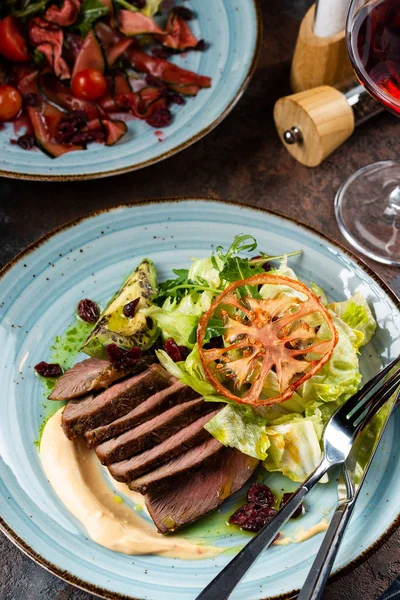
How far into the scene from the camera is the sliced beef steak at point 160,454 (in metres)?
2.67

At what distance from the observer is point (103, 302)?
3146 mm

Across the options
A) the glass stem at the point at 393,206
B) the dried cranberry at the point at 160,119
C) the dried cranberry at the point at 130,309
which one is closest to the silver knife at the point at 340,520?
the dried cranberry at the point at 130,309

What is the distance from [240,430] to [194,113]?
1749 mm

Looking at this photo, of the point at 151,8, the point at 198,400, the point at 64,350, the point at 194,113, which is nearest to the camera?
the point at 198,400

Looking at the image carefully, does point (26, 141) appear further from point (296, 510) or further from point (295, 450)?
point (296, 510)

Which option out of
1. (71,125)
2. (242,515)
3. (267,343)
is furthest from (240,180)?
(242,515)

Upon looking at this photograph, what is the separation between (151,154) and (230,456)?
1522 mm

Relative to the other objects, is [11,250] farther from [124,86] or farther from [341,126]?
[341,126]

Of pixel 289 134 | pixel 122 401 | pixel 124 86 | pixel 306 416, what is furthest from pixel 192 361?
pixel 124 86

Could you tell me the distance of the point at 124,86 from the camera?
389cm

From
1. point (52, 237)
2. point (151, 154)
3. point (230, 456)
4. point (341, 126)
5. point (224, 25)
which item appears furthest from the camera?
point (224, 25)

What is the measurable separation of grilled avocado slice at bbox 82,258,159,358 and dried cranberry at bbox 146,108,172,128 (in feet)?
3.08

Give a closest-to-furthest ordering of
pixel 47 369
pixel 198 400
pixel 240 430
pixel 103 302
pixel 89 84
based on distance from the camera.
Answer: pixel 240 430
pixel 198 400
pixel 47 369
pixel 103 302
pixel 89 84

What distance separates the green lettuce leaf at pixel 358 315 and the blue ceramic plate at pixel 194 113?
3.63ft
